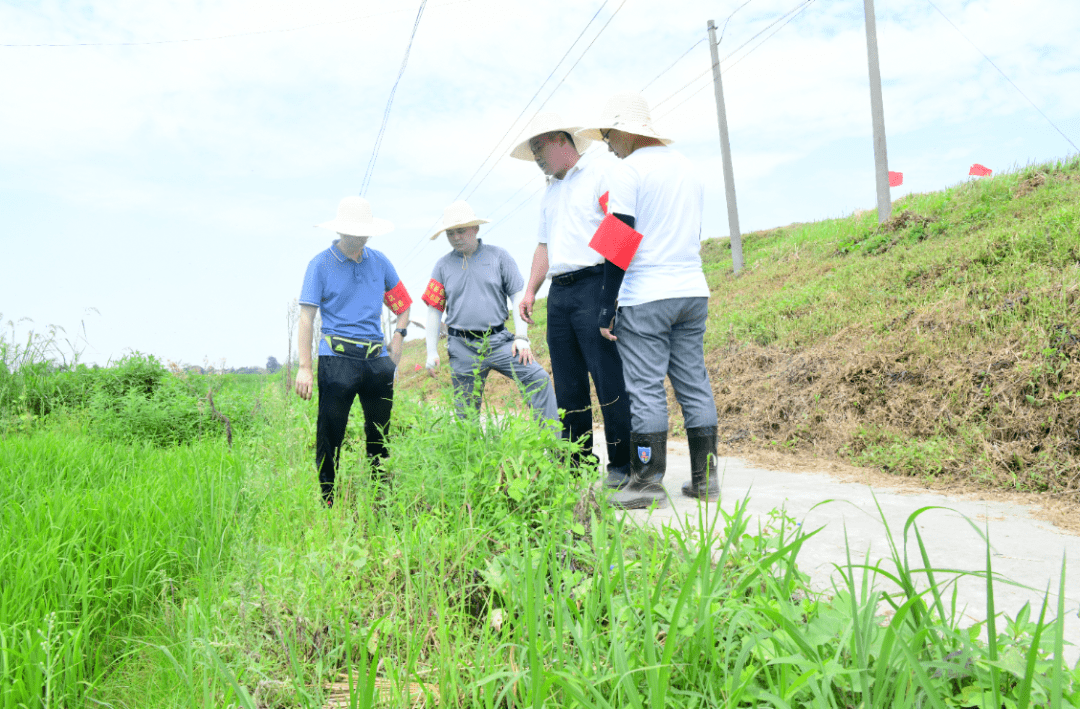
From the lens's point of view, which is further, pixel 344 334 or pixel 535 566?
pixel 344 334

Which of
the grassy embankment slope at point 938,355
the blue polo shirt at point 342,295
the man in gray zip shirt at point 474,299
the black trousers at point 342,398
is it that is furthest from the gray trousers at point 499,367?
the grassy embankment slope at point 938,355

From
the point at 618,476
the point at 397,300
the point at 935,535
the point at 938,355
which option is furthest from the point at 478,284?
the point at 938,355

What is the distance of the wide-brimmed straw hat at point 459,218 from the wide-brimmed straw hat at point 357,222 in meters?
0.54

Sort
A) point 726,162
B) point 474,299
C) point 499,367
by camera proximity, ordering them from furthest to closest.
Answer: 1. point 726,162
2. point 474,299
3. point 499,367

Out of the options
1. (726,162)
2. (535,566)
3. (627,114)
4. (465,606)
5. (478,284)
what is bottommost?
(465,606)

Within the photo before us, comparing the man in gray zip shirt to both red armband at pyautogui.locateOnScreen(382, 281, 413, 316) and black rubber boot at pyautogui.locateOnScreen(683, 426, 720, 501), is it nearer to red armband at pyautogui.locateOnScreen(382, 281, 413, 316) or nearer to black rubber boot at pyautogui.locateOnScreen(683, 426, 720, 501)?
red armband at pyautogui.locateOnScreen(382, 281, 413, 316)

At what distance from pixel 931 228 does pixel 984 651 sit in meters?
10.2

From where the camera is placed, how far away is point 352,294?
424 cm

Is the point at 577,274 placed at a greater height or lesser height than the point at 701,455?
greater

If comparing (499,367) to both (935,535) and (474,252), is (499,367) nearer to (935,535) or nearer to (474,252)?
(474,252)

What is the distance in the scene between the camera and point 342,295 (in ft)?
13.8

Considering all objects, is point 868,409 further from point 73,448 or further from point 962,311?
point 73,448

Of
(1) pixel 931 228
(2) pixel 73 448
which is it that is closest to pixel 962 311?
(1) pixel 931 228

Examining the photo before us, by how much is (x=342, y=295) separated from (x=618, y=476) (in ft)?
6.90
